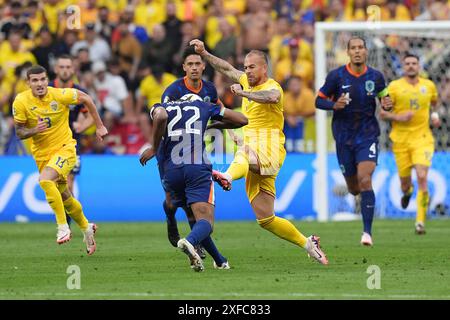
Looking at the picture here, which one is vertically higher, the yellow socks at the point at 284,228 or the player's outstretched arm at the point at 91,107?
the player's outstretched arm at the point at 91,107

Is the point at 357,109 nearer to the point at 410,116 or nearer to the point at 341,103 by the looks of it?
the point at 341,103

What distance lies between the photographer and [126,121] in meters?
25.2

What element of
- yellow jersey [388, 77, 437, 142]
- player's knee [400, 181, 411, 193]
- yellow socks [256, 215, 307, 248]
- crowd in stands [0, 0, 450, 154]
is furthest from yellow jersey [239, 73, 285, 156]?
crowd in stands [0, 0, 450, 154]

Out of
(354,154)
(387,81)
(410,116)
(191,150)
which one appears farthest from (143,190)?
(191,150)

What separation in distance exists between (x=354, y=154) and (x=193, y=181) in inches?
209

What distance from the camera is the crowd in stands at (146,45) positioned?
24.8 m

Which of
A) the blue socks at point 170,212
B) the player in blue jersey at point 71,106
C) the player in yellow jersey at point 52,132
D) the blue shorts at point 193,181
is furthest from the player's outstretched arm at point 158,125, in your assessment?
the player in blue jersey at point 71,106

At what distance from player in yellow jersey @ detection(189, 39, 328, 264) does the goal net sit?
844cm

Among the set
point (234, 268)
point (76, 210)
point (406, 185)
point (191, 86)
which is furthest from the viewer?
point (406, 185)

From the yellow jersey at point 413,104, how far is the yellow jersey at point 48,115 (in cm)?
636

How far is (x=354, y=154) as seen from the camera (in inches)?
676

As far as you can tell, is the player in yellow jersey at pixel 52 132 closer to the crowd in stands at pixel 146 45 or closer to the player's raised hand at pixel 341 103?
the player's raised hand at pixel 341 103

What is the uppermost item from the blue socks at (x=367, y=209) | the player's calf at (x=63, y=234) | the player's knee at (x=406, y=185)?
the player's calf at (x=63, y=234)
